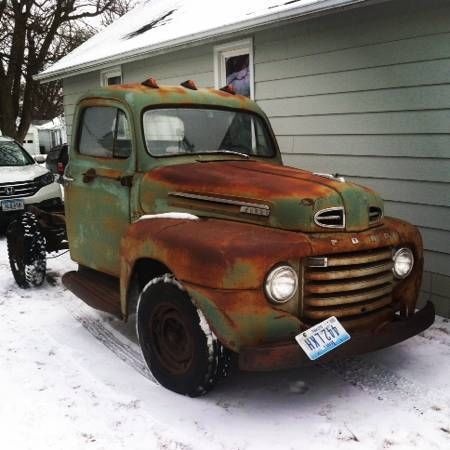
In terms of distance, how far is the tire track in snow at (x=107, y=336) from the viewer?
13.6 ft

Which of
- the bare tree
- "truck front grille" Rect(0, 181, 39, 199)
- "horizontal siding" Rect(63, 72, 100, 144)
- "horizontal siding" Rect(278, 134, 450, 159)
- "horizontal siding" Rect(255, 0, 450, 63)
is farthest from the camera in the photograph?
the bare tree

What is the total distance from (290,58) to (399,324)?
3.94 meters

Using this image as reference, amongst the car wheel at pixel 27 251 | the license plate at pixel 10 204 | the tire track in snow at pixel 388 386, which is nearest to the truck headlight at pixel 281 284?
the tire track in snow at pixel 388 386

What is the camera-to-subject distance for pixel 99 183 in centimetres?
457

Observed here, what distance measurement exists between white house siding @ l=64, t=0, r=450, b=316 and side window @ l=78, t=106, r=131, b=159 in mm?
2616

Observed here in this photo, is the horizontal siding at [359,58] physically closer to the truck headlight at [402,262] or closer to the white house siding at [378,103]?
the white house siding at [378,103]

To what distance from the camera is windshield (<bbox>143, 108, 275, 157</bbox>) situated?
427cm

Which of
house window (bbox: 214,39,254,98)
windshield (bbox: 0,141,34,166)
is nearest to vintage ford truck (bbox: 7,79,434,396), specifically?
house window (bbox: 214,39,254,98)

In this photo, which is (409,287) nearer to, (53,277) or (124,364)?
(124,364)

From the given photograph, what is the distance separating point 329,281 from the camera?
330 centimetres

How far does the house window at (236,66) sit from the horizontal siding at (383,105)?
0.53 meters

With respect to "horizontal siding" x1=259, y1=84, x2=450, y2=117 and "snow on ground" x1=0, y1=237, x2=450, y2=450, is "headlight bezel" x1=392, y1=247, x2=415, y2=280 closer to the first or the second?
"snow on ground" x1=0, y1=237, x2=450, y2=450

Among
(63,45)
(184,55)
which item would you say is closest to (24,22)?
(63,45)

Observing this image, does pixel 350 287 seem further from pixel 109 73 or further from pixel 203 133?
pixel 109 73
